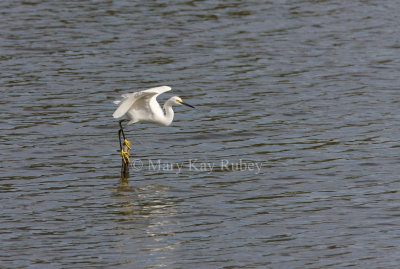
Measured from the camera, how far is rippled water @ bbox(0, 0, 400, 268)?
12781mm

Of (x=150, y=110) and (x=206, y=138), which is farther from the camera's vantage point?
(x=206, y=138)

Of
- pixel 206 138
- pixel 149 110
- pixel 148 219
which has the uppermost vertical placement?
pixel 149 110

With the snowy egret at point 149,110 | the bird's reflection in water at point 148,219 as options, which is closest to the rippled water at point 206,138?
the bird's reflection in water at point 148,219

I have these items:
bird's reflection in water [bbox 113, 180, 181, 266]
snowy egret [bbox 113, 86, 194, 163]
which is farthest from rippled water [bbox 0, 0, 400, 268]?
snowy egret [bbox 113, 86, 194, 163]

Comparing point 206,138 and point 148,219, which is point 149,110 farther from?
point 148,219

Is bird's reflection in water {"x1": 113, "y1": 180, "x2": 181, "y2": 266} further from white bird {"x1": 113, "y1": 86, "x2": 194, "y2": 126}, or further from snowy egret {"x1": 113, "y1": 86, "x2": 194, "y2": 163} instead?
white bird {"x1": 113, "y1": 86, "x2": 194, "y2": 126}

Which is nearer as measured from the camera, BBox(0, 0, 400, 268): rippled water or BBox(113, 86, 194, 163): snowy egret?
BBox(0, 0, 400, 268): rippled water

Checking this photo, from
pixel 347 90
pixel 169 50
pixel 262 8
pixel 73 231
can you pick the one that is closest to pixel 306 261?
pixel 73 231

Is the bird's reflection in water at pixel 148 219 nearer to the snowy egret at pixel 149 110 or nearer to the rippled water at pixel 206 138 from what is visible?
the rippled water at pixel 206 138

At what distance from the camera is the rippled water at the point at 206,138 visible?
12.8 metres

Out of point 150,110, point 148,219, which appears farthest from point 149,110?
point 148,219

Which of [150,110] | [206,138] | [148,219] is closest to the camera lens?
[148,219]

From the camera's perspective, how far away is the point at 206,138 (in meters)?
18.8

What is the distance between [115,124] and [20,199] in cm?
539
